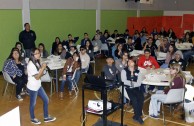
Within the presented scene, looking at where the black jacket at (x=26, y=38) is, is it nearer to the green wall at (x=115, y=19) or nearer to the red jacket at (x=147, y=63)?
the red jacket at (x=147, y=63)

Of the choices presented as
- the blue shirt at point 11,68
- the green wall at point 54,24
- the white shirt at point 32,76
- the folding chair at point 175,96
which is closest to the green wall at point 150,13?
the green wall at point 54,24

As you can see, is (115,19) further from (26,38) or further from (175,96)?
(175,96)

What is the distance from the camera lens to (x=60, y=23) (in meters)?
11.4

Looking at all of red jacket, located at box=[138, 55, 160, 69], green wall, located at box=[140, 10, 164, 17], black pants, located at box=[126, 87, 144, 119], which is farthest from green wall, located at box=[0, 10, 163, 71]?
black pants, located at box=[126, 87, 144, 119]

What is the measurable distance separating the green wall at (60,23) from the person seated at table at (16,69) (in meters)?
3.89

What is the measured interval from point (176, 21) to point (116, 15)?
624 centimetres

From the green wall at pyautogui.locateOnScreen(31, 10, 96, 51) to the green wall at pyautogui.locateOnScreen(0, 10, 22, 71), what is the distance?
0.73 metres

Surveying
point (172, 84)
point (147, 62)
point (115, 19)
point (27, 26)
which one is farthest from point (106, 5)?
point (172, 84)

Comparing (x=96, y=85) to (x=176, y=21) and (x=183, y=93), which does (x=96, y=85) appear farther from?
(x=176, y=21)

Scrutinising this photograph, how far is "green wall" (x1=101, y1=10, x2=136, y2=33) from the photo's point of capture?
46.4ft

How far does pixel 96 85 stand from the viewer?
377 centimetres

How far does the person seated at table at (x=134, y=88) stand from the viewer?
5.18 m

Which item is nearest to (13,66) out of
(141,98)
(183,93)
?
(141,98)

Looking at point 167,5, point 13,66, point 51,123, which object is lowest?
point 51,123
